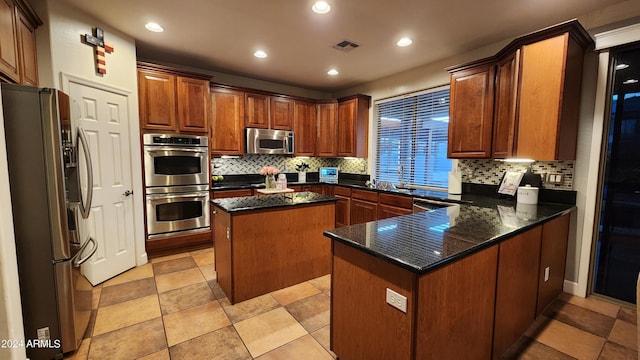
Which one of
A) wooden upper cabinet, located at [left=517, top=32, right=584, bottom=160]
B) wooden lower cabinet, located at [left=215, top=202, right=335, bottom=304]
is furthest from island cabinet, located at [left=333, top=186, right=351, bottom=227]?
wooden upper cabinet, located at [left=517, top=32, right=584, bottom=160]

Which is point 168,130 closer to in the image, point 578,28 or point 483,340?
point 483,340

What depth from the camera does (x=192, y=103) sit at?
144 inches

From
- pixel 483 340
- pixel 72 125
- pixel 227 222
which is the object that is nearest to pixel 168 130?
pixel 72 125

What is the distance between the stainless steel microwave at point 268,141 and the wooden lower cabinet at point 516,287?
3706 mm

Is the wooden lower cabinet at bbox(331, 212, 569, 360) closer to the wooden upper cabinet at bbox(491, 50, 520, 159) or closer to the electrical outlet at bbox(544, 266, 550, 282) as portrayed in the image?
the electrical outlet at bbox(544, 266, 550, 282)

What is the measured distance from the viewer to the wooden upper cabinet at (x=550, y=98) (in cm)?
225

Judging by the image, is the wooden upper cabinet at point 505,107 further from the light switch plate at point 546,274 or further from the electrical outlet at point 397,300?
the electrical outlet at point 397,300

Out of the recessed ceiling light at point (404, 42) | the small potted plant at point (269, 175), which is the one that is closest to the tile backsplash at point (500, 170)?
the recessed ceiling light at point (404, 42)

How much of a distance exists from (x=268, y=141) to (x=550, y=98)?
3.69 metres

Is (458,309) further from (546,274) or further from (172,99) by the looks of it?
(172,99)

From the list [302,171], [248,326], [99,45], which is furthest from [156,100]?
[248,326]

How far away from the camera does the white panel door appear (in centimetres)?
271

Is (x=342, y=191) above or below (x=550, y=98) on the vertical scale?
below

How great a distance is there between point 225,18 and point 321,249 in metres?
2.56
